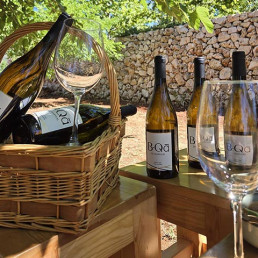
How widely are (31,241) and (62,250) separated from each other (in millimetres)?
63

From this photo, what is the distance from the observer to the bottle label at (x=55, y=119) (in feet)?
2.10

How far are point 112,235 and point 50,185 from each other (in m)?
0.22

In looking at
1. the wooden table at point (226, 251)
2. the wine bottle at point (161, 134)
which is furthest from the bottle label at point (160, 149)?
the wooden table at point (226, 251)

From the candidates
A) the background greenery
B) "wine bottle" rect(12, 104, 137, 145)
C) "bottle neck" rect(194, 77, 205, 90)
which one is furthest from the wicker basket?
the background greenery

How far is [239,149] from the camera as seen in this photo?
1.36 feet

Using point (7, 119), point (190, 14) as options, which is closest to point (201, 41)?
point (190, 14)

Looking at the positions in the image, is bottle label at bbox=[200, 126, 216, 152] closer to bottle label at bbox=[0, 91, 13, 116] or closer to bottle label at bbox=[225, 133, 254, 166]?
bottle label at bbox=[225, 133, 254, 166]

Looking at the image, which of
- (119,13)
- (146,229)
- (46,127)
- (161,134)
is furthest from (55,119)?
(119,13)

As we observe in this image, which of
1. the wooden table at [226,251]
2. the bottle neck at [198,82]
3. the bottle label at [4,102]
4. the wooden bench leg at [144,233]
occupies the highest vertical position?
the bottle neck at [198,82]

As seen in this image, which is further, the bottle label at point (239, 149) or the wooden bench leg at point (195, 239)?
the wooden bench leg at point (195, 239)

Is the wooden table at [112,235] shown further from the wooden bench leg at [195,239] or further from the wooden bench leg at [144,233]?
the wooden bench leg at [195,239]

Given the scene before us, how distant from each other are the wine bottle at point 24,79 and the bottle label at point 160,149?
1.12 feet

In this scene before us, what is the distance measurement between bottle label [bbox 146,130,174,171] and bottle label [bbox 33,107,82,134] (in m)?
0.22

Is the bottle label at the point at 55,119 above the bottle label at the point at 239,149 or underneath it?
above
